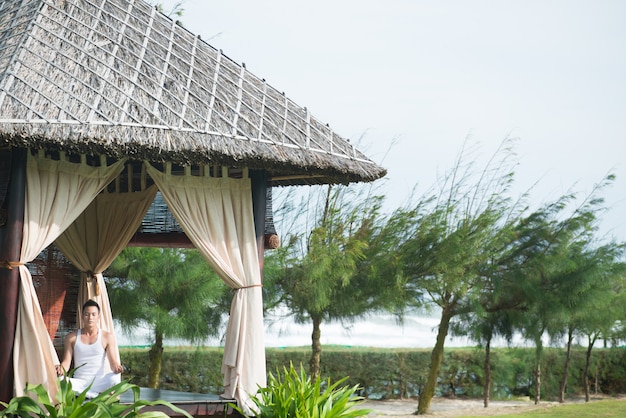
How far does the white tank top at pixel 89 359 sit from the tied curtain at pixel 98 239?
97cm

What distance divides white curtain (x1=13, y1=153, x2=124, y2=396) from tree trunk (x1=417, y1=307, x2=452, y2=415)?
6532 mm

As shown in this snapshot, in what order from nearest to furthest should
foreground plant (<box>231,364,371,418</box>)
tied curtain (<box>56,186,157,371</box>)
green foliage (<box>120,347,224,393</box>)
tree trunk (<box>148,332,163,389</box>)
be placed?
foreground plant (<box>231,364,371,418</box>) < tied curtain (<box>56,186,157,371</box>) < tree trunk (<box>148,332,163,389</box>) < green foliage (<box>120,347,224,393</box>)

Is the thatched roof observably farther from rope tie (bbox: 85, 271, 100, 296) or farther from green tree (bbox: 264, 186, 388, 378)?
green tree (bbox: 264, 186, 388, 378)

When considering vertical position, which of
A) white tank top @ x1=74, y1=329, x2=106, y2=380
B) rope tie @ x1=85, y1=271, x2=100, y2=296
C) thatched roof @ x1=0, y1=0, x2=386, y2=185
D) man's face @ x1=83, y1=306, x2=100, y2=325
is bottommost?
white tank top @ x1=74, y1=329, x2=106, y2=380

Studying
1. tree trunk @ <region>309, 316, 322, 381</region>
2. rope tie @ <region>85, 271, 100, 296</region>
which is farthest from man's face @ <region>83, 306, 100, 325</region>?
tree trunk @ <region>309, 316, 322, 381</region>

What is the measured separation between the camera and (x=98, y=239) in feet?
23.9

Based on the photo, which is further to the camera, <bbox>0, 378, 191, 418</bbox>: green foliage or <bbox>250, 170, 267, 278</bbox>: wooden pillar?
<bbox>250, 170, 267, 278</bbox>: wooden pillar

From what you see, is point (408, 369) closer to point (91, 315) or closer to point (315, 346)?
point (315, 346)

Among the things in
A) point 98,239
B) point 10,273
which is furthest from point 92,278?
point 10,273

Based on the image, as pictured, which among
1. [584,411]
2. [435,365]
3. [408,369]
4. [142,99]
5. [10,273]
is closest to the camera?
[10,273]

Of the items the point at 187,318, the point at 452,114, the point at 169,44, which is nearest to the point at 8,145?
the point at 169,44

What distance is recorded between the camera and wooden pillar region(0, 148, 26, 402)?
5.12 m

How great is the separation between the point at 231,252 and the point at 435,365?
6.02m

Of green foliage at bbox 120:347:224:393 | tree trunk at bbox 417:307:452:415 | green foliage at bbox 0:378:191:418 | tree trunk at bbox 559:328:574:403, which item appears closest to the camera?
green foliage at bbox 0:378:191:418
